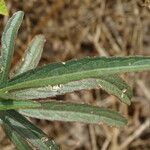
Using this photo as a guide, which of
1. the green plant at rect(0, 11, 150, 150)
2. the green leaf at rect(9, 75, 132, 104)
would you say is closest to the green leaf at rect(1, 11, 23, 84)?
the green plant at rect(0, 11, 150, 150)

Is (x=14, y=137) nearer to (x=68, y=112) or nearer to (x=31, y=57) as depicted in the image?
(x=68, y=112)

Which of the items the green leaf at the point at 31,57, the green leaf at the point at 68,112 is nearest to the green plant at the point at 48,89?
the green leaf at the point at 68,112

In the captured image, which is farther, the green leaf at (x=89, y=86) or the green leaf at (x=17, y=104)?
the green leaf at (x=89, y=86)

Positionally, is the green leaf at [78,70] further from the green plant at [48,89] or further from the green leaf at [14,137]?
the green leaf at [14,137]

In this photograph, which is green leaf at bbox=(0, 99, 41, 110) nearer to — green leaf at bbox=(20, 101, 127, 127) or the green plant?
the green plant

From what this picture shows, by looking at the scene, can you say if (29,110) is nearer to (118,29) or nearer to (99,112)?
(99,112)

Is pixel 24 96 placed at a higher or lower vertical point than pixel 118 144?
higher

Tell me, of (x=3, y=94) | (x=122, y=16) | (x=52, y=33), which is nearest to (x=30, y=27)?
(x=52, y=33)

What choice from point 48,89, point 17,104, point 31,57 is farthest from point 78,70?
point 31,57
